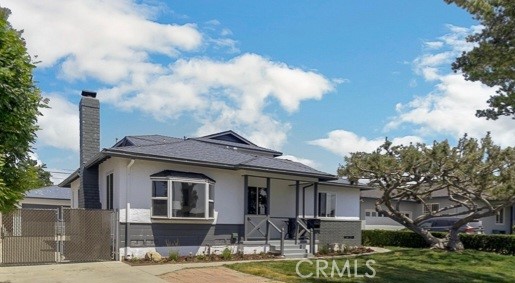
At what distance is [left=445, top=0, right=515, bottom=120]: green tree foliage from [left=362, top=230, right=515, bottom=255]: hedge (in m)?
11.4

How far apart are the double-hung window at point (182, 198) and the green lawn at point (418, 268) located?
2737 mm

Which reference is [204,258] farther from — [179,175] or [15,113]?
[15,113]

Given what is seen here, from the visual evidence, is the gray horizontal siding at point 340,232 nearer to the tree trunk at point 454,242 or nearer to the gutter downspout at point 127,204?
the tree trunk at point 454,242

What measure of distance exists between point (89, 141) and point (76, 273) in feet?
25.8

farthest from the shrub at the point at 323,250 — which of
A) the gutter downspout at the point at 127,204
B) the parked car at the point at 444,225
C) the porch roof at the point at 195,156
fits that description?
the parked car at the point at 444,225

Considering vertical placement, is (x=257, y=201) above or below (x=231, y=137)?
below

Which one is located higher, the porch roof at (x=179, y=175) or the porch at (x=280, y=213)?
the porch roof at (x=179, y=175)

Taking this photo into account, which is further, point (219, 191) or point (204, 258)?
point (219, 191)

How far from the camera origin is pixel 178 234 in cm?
1589

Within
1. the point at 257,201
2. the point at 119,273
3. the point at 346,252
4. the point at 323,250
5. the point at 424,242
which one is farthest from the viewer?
the point at 424,242

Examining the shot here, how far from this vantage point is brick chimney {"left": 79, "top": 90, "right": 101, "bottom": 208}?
60.2ft

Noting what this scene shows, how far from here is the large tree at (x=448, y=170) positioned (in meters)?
17.8

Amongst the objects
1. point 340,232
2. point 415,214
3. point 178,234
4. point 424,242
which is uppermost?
point 178,234

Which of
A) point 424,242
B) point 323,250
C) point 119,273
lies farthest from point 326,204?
point 119,273
